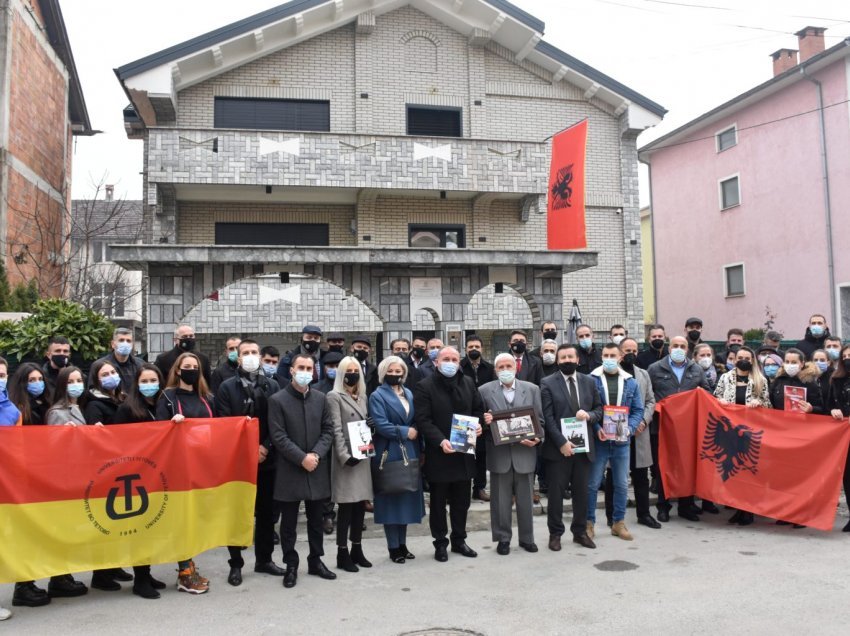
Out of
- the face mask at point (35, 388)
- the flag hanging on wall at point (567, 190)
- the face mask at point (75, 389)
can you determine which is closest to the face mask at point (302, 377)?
the face mask at point (75, 389)

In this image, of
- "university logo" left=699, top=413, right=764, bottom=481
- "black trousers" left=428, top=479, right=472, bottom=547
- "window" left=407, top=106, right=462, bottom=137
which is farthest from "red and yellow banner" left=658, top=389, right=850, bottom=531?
"window" left=407, top=106, right=462, bottom=137

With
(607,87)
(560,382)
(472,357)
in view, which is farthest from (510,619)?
(607,87)

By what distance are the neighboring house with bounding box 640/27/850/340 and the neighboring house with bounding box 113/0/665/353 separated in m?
5.10

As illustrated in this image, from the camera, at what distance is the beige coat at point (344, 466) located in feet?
21.8

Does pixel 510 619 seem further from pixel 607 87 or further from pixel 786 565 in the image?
pixel 607 87

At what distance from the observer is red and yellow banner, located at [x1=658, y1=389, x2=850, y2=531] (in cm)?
756

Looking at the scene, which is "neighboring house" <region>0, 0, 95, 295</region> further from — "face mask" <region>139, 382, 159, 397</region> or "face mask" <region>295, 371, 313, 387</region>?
"face mask" <region>295, 371, 313, 387</region>

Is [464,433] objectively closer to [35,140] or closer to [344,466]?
[344,466]

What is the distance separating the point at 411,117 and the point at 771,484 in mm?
14045

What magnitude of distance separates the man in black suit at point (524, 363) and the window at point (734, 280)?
17578mm

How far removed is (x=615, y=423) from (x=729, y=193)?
20.1 metres

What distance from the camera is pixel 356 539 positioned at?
22.5 feet

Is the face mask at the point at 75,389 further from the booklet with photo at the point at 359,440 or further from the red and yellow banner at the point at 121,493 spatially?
the booklet with photo at the point at 359,440

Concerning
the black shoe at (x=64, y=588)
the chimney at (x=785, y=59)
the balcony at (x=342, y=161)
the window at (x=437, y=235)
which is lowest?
the black shoe at (x=64, y=588)
